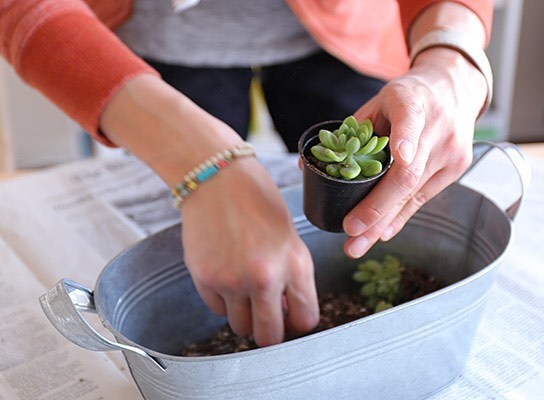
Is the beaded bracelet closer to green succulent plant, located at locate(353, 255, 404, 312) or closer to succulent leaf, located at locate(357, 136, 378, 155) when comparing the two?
succulent leaf, located at locate(357, 136, 378, 155)

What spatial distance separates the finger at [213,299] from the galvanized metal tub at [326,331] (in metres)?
0.05

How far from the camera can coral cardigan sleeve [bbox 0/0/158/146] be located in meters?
0.64

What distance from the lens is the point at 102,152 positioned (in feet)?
5.63

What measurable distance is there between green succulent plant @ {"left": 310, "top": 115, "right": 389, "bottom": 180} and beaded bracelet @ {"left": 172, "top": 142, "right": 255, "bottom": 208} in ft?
0.26

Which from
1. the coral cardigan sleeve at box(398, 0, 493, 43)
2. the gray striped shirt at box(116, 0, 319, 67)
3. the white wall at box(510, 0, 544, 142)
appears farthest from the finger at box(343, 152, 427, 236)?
the white wall at box(510, 0, 544, 142)

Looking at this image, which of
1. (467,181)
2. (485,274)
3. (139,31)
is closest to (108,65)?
(139,31)

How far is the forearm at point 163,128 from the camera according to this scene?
58 centimetres

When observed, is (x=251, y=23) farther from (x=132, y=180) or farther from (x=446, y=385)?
(x=446, y=385)

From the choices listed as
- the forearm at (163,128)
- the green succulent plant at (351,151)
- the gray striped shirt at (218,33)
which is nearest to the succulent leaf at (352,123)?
the green succulent plant at (351,151)

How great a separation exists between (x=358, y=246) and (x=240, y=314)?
0.39 feet

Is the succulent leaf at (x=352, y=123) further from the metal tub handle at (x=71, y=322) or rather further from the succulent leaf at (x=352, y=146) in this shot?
the metal tub handle at (x=71, y=322)

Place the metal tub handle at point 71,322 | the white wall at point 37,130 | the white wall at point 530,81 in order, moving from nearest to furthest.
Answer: the metal tub handle at point 71,322
the white wall at point 37,130
the white wall at point 530,81

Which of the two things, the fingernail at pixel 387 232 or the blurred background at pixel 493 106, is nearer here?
the fingernail at pixel 387 232

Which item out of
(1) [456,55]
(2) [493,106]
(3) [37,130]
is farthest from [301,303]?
(2) [493,106]
